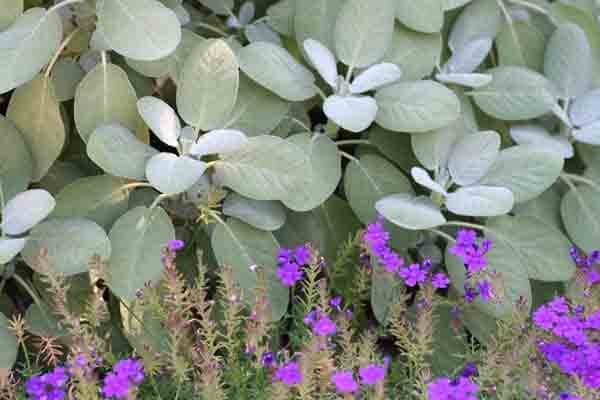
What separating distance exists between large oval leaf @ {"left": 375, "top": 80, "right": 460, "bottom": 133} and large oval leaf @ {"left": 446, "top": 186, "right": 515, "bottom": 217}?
0.44 feet

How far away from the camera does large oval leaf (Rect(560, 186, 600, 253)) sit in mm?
1712

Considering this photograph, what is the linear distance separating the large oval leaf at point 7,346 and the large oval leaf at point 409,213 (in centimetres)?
65

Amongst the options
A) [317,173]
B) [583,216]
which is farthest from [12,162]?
[583,216]

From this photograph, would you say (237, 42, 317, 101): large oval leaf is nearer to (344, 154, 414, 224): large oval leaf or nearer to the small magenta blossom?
(344, 154, 414, 224): large oval leaf

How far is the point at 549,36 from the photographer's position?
1947 mm

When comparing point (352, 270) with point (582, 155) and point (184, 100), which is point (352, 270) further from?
point (582, 155)

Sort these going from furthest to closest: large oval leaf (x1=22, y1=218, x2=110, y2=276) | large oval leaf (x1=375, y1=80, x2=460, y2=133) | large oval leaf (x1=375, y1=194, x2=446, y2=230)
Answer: large oval leaf (x1=375, y1=80, x2=460, y2=133)
large oval leaf (x1=375, y1=194, x2=446, y2=230)
large oval leaf (x1=22, y1=218, x2=110, y2=276)

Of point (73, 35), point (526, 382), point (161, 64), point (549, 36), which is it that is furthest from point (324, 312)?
point (549, 36)

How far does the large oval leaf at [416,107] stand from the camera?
4.99 feet

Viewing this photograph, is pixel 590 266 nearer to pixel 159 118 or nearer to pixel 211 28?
pixel 159 118

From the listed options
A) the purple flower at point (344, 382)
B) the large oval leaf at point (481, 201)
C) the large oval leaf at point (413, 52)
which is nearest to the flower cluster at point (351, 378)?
the purple flower at point (344, 382)

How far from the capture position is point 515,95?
1.74 meters

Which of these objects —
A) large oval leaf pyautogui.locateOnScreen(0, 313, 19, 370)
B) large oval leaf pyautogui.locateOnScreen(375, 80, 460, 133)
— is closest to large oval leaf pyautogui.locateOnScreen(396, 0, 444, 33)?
large oval leaf pyautogui.locateOnScreen(375, 80, 460, 133)

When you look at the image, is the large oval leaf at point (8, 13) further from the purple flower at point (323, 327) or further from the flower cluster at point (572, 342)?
the flower cluster at point (572, 342)
